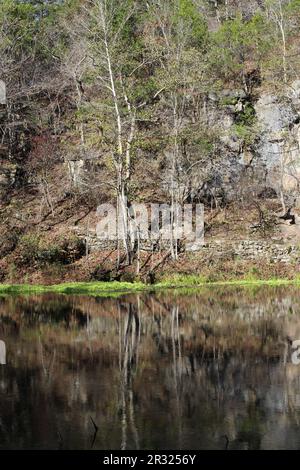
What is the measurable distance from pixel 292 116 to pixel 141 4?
20233 mm

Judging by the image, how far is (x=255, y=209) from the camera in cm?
4138

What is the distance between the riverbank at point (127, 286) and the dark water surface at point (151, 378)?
23.0ft

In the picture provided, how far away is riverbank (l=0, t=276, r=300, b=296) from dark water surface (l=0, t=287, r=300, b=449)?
7.00 metres

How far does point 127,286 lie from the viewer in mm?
32625

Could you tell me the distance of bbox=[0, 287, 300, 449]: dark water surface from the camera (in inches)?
390

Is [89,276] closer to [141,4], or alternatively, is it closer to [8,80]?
[8,80]

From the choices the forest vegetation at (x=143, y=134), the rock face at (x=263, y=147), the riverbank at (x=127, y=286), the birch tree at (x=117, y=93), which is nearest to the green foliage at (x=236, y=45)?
the forest vegetation at (x=143, y=134)

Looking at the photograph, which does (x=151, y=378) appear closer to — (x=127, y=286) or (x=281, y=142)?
(x=127, y=286)

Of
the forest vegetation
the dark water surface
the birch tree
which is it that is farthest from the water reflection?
the birch tree

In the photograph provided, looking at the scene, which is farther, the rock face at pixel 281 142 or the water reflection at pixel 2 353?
the rock face at pixel 281 142

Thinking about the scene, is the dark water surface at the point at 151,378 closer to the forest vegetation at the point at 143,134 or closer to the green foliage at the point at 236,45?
the forest vegetation at the point at 143,134

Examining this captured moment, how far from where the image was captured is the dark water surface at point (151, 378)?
32.5ft

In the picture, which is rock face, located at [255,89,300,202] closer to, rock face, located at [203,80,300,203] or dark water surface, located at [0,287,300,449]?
rock face, located at [203,80,300,203]

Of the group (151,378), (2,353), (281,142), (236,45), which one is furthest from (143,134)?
(151,378)
